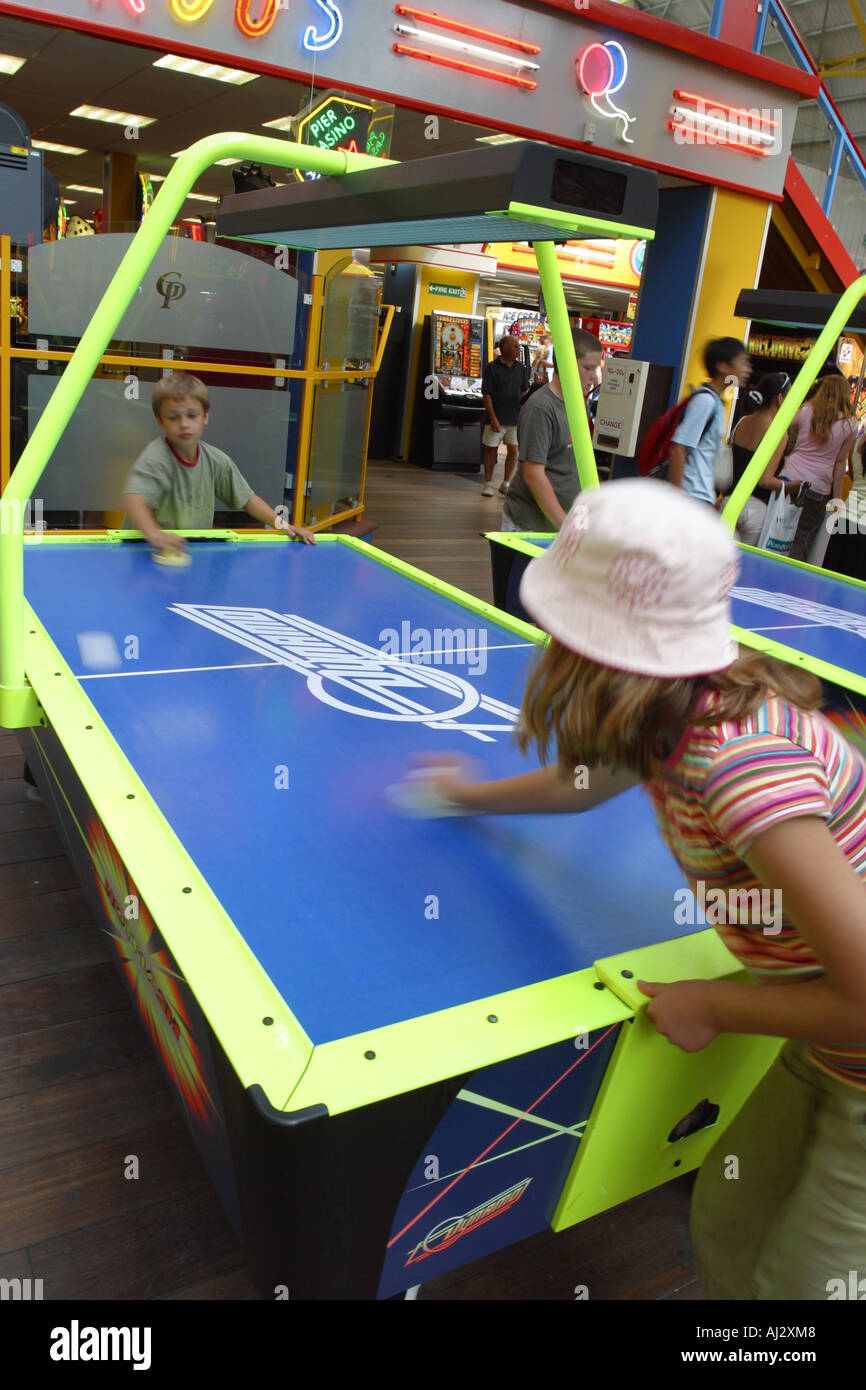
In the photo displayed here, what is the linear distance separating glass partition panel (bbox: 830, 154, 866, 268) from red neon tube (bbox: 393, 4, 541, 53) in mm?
13193

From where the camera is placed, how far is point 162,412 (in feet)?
9.59

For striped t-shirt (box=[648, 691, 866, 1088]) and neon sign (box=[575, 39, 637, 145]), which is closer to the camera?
striped t-shirt (box=[648, 691, 866, 1088])

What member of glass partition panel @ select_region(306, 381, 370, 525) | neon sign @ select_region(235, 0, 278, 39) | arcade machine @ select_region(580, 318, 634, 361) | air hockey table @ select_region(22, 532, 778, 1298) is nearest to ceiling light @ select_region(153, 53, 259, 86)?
neon sign @ select_region(235, 0, 278, 39)

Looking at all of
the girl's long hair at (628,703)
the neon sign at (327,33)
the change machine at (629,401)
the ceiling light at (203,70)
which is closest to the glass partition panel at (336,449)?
the neon sign at (327,33)

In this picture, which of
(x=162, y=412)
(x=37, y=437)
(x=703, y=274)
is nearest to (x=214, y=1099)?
(x=37, y=437)

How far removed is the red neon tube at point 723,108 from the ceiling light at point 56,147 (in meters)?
8.13

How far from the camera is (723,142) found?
6.63m

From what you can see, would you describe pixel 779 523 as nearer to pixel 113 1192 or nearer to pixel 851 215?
pixel 113 1192

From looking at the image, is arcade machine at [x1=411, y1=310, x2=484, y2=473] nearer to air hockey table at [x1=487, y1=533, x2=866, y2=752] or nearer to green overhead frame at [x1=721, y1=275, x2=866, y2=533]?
air hockey table at [x1=487, y1=533, x2=866, y2=752]

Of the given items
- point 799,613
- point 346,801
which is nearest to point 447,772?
point 346,801

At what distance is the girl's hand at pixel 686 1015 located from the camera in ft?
3.53

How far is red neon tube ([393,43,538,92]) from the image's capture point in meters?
5.30

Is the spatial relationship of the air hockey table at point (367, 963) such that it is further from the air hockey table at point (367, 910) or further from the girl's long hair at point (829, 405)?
the girl's long hair at point (829, 405)

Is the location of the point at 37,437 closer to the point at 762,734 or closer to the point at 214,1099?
the point at 214,1099
